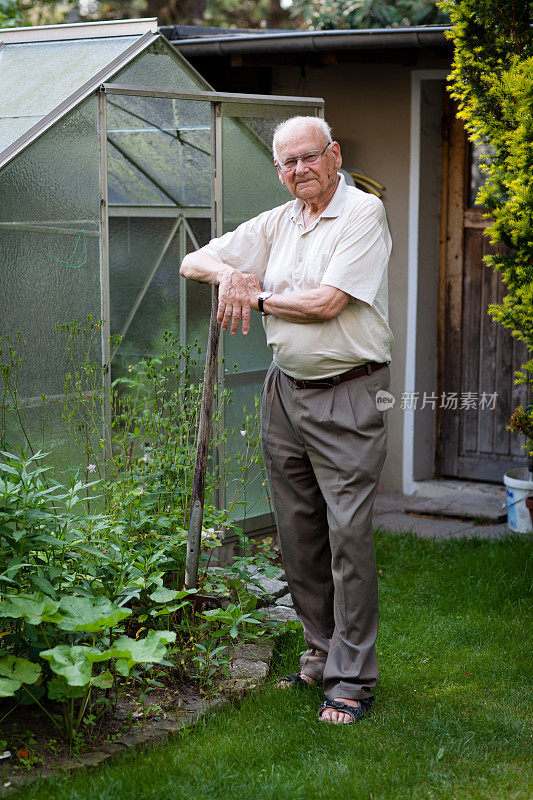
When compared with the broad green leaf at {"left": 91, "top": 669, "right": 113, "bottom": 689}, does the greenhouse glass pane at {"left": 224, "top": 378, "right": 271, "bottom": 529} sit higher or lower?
higher

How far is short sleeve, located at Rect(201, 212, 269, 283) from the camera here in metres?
3.68

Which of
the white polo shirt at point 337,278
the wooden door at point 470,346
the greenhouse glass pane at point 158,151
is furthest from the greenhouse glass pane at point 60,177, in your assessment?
the wooden door at point 470,346

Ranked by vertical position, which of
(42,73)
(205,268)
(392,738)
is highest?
(42,73)

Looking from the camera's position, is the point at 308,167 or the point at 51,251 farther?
the point at 51,251

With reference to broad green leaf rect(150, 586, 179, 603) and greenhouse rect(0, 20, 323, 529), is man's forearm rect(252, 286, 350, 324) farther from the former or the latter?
greenhouse rect(0, 20, 323, 529)

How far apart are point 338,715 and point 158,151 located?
347cm

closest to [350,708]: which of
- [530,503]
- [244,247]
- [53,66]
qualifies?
[244,247]

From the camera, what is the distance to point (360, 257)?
3.34 meters

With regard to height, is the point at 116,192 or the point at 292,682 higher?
the point at 116,192

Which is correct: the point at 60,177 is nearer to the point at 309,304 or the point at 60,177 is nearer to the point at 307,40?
the point at 309,304

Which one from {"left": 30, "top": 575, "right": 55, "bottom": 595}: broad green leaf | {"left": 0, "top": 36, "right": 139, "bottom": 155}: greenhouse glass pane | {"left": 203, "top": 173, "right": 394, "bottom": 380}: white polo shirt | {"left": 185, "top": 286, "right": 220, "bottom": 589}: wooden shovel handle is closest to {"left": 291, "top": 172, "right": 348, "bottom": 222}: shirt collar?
{"left": 203, "top": 173, "right": 394, "bottom": 380}: white polo shirt

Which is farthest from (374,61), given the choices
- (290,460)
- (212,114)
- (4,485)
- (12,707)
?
(12,707)

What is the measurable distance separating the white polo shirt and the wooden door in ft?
11.8

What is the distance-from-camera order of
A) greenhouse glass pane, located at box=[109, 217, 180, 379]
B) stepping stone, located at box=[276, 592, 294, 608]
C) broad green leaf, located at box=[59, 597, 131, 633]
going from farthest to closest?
greenhouse glass pane, located at box=[109, 217, 180, 379] < stepping stone, located at box=[276, 592, 294, 608] < broad green leaf, located at box=[59, 597, 131, 633]
